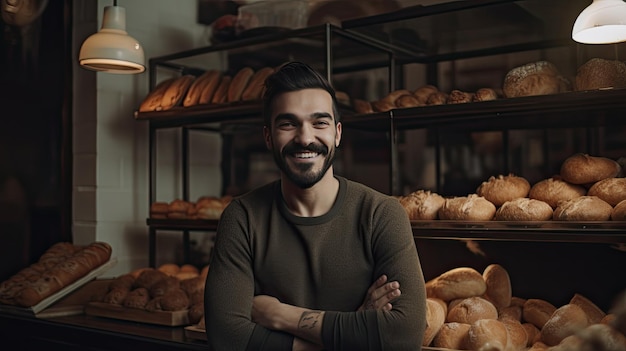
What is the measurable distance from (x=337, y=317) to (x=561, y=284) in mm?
1297

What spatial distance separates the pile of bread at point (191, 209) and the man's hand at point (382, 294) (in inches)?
65.5

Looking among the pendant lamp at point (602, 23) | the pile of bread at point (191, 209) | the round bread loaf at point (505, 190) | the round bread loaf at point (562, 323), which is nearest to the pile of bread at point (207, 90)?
the pile of bread at point (191, 209)

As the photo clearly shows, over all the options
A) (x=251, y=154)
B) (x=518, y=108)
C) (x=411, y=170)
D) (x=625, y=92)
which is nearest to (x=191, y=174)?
(x=251, y=154)

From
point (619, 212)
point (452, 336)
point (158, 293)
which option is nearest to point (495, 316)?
point (452, 336)

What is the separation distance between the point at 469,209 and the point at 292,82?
0.92 m

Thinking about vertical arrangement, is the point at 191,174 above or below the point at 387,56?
below

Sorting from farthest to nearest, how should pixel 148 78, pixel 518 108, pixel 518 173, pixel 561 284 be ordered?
pixel 148 78 → pixel 518 173 → pixel 561 284 → pixel 518 108

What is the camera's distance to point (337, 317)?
2203mm

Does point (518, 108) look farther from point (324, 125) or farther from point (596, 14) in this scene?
point (324, 125)

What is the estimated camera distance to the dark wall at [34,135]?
4012 mm

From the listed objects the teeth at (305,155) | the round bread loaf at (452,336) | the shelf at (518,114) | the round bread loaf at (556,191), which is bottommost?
the round bread loaf at (452,336)

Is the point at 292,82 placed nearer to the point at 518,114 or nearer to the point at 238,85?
the point at 518,114

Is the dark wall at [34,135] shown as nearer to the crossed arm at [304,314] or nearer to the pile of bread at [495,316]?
the crossed arm at [304,314]

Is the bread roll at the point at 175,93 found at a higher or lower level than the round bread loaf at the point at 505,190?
higher
